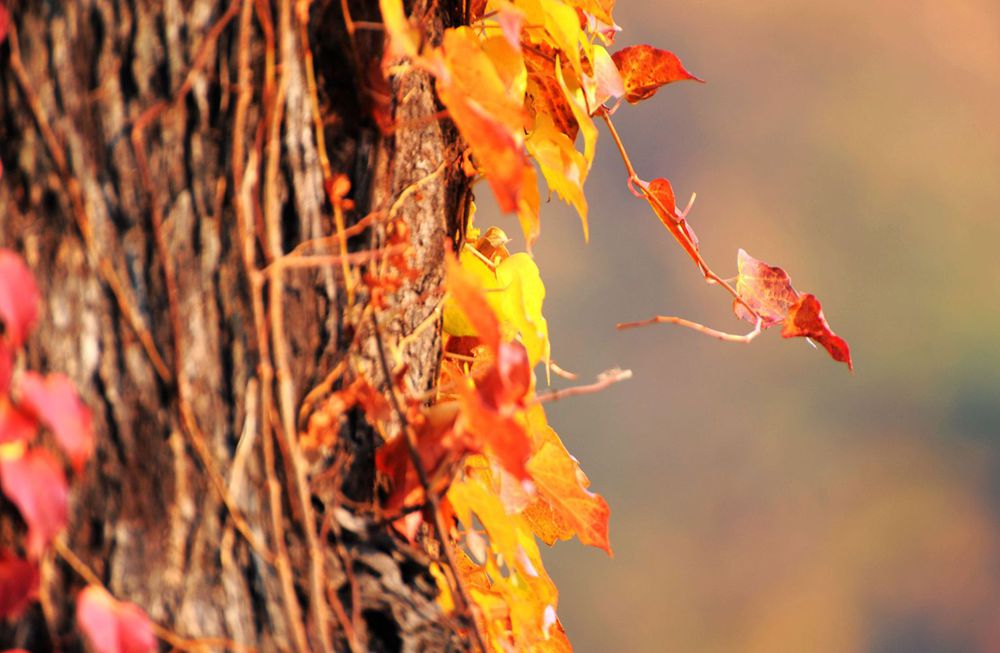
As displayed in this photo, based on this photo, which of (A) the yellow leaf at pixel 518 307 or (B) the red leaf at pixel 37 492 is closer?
(B) the red leaf at pixel 37 492

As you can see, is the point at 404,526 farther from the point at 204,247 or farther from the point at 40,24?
the point at 40,24

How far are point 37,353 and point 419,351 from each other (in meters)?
0.24

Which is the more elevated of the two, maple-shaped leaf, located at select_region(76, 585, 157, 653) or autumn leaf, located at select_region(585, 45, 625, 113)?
autumn leaf, located at select_region(585, 45, 625, 113)

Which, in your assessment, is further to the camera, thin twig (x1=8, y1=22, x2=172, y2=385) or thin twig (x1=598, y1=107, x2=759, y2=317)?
thin twig (x1=598, y1=107, x2=759, y2=317)

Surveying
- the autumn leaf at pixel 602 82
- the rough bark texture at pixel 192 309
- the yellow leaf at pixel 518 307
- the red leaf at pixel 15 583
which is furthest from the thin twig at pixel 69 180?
the autumn leaf at pixel 602 82

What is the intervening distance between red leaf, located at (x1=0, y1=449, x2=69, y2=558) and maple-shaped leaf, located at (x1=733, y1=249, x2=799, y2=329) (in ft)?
1.71

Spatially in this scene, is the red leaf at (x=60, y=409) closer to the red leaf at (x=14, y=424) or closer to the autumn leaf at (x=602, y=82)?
the red leaf at (x=14, y=424)

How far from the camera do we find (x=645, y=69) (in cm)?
74

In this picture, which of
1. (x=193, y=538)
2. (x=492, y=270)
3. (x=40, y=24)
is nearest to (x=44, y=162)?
(x=40, y=24)

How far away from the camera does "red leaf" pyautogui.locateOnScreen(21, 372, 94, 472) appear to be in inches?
15.8

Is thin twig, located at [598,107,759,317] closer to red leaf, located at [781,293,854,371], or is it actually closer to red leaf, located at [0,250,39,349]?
red leaf, located at [781,293,854,371]

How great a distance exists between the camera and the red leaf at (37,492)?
389 mm

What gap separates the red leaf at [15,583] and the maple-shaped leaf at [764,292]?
0.53m

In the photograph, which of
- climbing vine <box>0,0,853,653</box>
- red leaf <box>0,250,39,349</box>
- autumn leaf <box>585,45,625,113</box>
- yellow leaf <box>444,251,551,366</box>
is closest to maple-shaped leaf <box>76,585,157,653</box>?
climbing vine <box>0,0,853,653</box>
